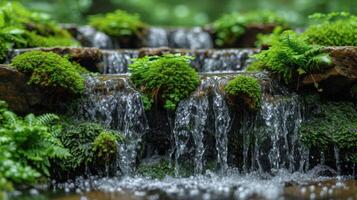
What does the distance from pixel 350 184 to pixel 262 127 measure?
1846 millimetres

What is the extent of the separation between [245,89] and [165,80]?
1.50 m

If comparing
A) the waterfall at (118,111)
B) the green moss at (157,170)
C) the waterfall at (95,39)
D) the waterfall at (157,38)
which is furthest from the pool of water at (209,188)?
the waterfall at (157,38)

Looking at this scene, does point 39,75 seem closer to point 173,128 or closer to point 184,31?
point 173,128

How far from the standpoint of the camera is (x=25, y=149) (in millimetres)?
7375

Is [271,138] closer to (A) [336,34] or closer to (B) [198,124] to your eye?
(B) [198,124]

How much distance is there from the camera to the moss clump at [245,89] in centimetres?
850

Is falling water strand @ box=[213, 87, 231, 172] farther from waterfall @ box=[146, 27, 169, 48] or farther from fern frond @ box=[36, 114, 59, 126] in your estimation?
waterfall @ box=[146, 27, 169, 48]

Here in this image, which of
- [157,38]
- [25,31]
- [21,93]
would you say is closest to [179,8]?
[157,38]

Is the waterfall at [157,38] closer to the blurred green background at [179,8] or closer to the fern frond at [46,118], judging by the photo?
the blurred green background at [179,8]

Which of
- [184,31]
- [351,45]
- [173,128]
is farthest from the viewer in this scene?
[184,31]

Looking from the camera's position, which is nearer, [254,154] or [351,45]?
[254,154]

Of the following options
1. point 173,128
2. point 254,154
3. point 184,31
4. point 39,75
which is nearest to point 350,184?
point 254,154

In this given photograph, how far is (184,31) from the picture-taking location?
15117 mm

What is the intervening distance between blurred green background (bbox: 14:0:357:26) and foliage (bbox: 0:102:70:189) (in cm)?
1179
